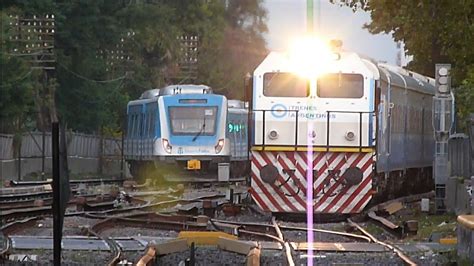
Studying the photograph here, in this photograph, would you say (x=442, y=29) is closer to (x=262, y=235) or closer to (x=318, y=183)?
(x=318, y=183)

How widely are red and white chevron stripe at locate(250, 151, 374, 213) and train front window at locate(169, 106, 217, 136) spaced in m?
13.5

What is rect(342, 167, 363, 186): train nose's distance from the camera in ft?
59.9

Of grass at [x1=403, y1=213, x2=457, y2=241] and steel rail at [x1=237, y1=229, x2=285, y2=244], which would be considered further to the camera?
grass at [x1=403, y1=213, x2=457, y2=241]

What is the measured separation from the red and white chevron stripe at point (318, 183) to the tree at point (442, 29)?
3.45m

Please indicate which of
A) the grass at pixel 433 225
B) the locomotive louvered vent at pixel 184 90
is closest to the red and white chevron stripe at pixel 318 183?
the grass at pixel 433 225

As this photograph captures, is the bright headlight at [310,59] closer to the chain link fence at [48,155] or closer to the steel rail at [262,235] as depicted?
the steel rail at [262,235]

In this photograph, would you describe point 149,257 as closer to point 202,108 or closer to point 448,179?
point 448,179

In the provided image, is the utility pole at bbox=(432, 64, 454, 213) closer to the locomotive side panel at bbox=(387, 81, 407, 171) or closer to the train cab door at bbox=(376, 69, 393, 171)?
the locomotive side panel at bbox=(387, 81, 407, 171)

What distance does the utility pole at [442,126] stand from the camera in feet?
67.9

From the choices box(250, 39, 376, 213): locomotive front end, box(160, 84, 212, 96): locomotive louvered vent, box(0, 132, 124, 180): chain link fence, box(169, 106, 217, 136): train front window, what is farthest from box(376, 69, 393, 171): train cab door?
box(0, 132, 124, 180): chain link fence

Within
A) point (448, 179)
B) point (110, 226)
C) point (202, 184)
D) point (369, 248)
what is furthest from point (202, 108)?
point (369, 248)

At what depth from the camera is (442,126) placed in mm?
21250

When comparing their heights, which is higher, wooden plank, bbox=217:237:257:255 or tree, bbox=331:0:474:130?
tree, bbox=331:0:474:130

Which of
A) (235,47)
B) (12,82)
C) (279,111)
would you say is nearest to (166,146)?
(12,82)
